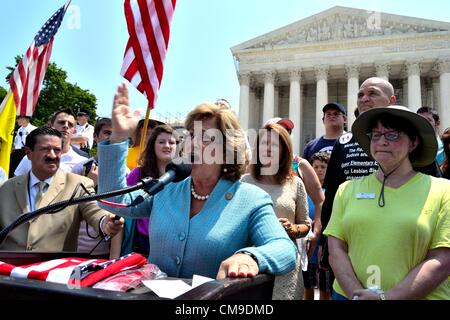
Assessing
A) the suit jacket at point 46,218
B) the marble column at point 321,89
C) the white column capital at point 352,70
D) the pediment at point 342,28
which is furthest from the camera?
the marble column at point 321,89

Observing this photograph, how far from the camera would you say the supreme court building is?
35.4 m

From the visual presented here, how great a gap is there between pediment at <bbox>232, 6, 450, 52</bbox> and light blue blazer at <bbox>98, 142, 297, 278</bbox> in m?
39.3

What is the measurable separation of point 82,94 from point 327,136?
4284 cm

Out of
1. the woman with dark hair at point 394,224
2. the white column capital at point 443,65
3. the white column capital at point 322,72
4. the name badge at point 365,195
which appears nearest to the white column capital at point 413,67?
the white column capital at point 443,65

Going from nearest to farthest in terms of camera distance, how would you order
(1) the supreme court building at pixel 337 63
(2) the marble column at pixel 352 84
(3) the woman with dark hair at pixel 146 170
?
(3) the woman with dark hair at pixel 146 170
(1) the supreme court building at pixel 337 63
(2) the marble column at pixel 352 84

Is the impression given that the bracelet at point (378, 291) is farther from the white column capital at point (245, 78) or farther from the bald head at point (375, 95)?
the white column capital at point (245, 78)

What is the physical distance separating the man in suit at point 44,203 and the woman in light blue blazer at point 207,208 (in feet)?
4.37

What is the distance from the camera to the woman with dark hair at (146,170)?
378cm

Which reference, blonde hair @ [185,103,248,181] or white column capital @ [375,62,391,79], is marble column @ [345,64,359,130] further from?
blonde hair @ [185,103,248,181]

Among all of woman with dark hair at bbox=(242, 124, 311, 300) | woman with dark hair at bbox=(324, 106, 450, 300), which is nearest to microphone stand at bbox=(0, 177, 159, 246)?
woman with dark hair at bbox=(324, 106, 450, 300)

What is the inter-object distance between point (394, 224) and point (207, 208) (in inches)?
49.4

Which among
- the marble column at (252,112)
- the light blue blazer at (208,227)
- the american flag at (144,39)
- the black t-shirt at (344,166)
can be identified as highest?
the marble column at (252,112)
